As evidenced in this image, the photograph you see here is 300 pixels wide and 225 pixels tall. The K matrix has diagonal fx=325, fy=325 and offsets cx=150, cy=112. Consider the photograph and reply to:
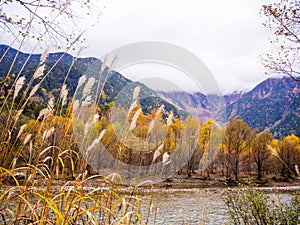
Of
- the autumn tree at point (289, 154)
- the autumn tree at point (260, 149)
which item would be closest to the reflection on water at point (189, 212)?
the autumn tree at point (260, 149)

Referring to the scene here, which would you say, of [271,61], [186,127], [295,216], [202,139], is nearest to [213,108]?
[271,61]

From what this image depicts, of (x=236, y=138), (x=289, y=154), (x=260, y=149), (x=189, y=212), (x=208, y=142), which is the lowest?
(x=189, y=212)

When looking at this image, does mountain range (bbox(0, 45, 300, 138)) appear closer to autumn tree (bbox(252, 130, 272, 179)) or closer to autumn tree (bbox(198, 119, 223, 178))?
autumn tree (bbox(252, 130, 272, 179))

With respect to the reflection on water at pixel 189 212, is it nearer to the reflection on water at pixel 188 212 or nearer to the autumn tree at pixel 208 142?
the reflection on water at pixel 188 212

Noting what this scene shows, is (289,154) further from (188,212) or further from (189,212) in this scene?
(188,212)

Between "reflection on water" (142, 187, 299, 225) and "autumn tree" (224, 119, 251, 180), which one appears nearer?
"reflection on water" (142, 187, 299, 225)

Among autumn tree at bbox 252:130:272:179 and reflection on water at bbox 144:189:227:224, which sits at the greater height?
autumn tree at bbox 252:130:272:179

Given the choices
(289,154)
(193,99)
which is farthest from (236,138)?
(193,99)

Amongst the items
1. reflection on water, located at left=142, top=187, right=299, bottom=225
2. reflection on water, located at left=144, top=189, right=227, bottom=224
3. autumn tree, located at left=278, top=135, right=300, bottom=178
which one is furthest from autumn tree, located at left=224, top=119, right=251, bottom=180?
reflection on water, located at left=144, top=189, right=227, bottom=224
